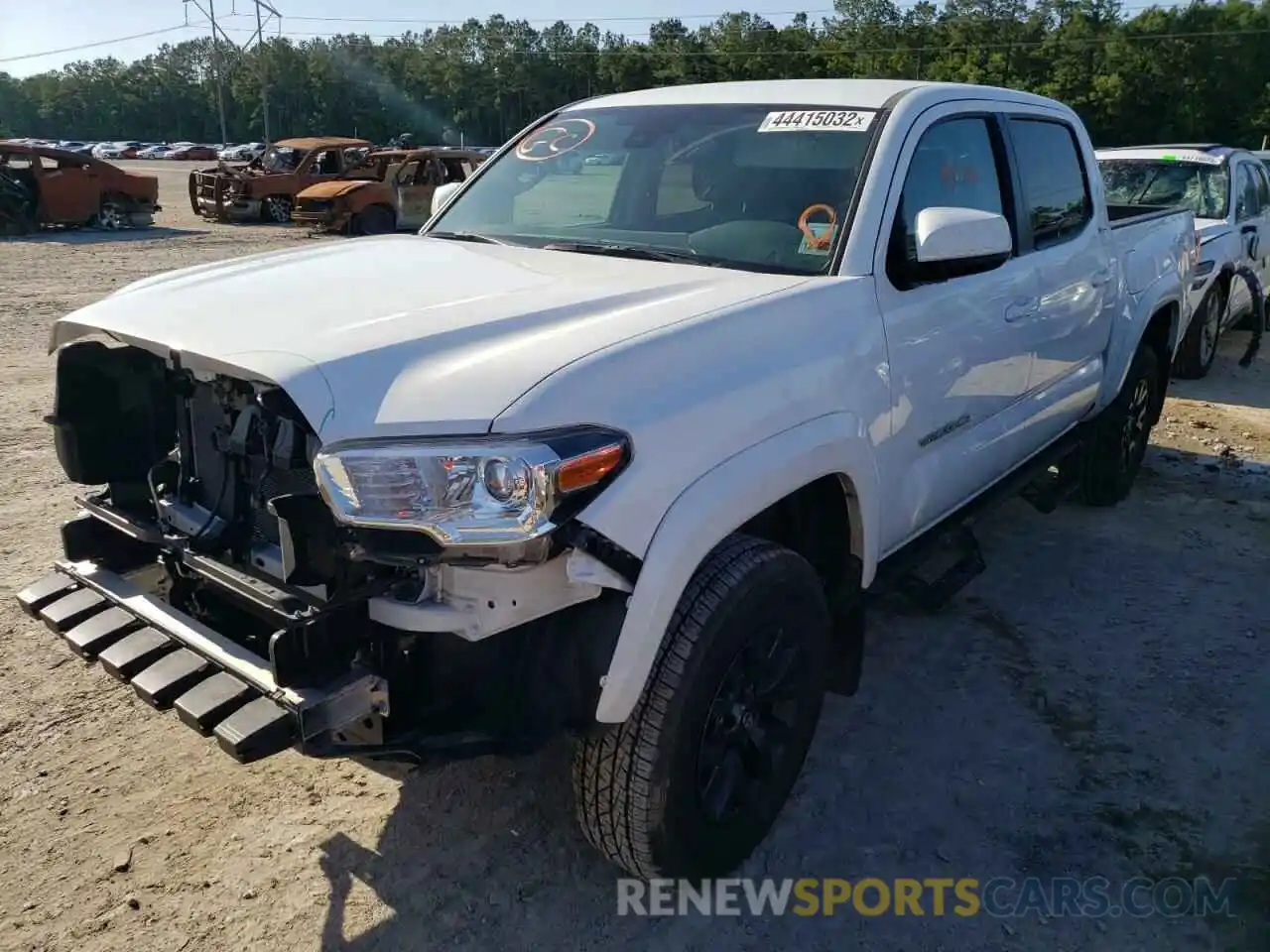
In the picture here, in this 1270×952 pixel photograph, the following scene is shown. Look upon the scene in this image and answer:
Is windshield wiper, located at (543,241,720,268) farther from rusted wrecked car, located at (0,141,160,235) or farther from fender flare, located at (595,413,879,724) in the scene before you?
rusted wrecked car, located at (0,141,160,235)

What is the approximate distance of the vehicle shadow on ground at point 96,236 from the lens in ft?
62.9

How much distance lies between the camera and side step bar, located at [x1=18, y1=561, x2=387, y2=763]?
2143 mm

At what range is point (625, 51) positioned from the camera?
8575 centimetres

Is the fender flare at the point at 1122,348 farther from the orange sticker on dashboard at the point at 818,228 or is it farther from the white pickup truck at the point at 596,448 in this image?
the orange sticker on dashboard at the point at 818,228

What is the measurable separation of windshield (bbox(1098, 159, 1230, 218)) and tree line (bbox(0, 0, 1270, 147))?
2579 centimetres

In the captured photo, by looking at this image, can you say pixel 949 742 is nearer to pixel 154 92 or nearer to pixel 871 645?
pixel 871 645

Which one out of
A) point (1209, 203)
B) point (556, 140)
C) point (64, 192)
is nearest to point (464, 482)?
point (556, 140)

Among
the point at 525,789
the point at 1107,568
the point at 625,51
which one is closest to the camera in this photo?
the point at 525,789

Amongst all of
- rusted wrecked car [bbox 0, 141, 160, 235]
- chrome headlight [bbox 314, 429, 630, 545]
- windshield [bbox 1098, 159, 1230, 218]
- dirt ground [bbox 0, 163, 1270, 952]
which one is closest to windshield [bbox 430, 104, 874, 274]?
chrome headlight [bbox 314, 429, 630, 545]

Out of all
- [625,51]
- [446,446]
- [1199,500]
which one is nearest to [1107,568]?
[1199,500]

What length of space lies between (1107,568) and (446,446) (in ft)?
12.7

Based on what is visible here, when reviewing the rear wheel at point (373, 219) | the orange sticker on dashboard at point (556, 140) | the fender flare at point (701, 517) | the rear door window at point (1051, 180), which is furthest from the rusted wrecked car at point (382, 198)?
the fender flare at point (701, 517)

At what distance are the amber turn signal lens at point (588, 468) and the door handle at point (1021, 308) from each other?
6.87 ft

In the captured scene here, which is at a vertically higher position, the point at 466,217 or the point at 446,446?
the point at 466,217
